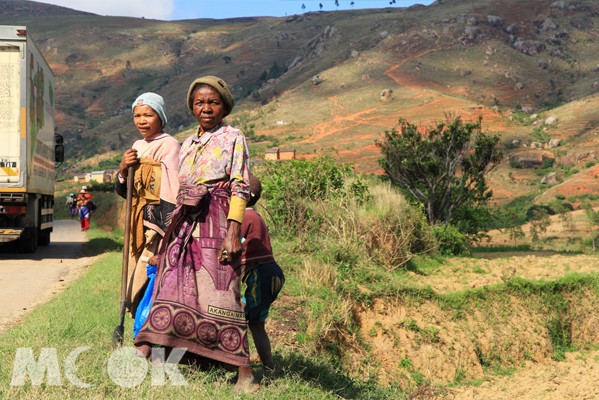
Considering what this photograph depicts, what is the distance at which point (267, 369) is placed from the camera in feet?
17.4

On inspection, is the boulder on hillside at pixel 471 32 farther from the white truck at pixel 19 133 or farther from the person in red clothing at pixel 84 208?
the white truck at pixel 19 133

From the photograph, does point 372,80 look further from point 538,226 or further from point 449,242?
point 449,242

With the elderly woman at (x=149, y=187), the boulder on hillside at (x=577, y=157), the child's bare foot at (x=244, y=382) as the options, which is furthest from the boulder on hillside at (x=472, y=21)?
the child's bare foot at (x=244, y=382)

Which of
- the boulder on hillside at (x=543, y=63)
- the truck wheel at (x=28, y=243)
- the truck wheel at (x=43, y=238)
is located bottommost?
the truck wheel at (x=43, y=238)

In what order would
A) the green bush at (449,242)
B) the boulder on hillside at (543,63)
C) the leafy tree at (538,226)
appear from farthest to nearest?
the boulder on hillside at (543,63)
the leafy tree at (538,226)
the green bush at (449,242)

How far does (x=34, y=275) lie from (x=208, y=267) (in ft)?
27.1

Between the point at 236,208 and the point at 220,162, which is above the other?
the point at 220,162

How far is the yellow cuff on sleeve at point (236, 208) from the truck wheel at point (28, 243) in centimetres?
1166

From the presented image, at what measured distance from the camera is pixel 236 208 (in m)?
4.43

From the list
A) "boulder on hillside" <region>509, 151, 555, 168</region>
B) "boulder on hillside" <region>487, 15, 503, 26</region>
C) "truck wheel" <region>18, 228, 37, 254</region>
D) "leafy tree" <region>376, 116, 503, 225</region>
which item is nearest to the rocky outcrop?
"boulder on hillside" <region>487, 15, 503, 26</region>

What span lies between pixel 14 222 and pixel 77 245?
3.77 metres

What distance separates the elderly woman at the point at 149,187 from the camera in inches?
202

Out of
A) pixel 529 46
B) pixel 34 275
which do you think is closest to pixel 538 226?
pixel 34 275

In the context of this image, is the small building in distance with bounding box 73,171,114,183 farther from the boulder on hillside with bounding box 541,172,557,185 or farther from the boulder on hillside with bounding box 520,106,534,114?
the boulder on hillside with bounding box 520,106,534,114
